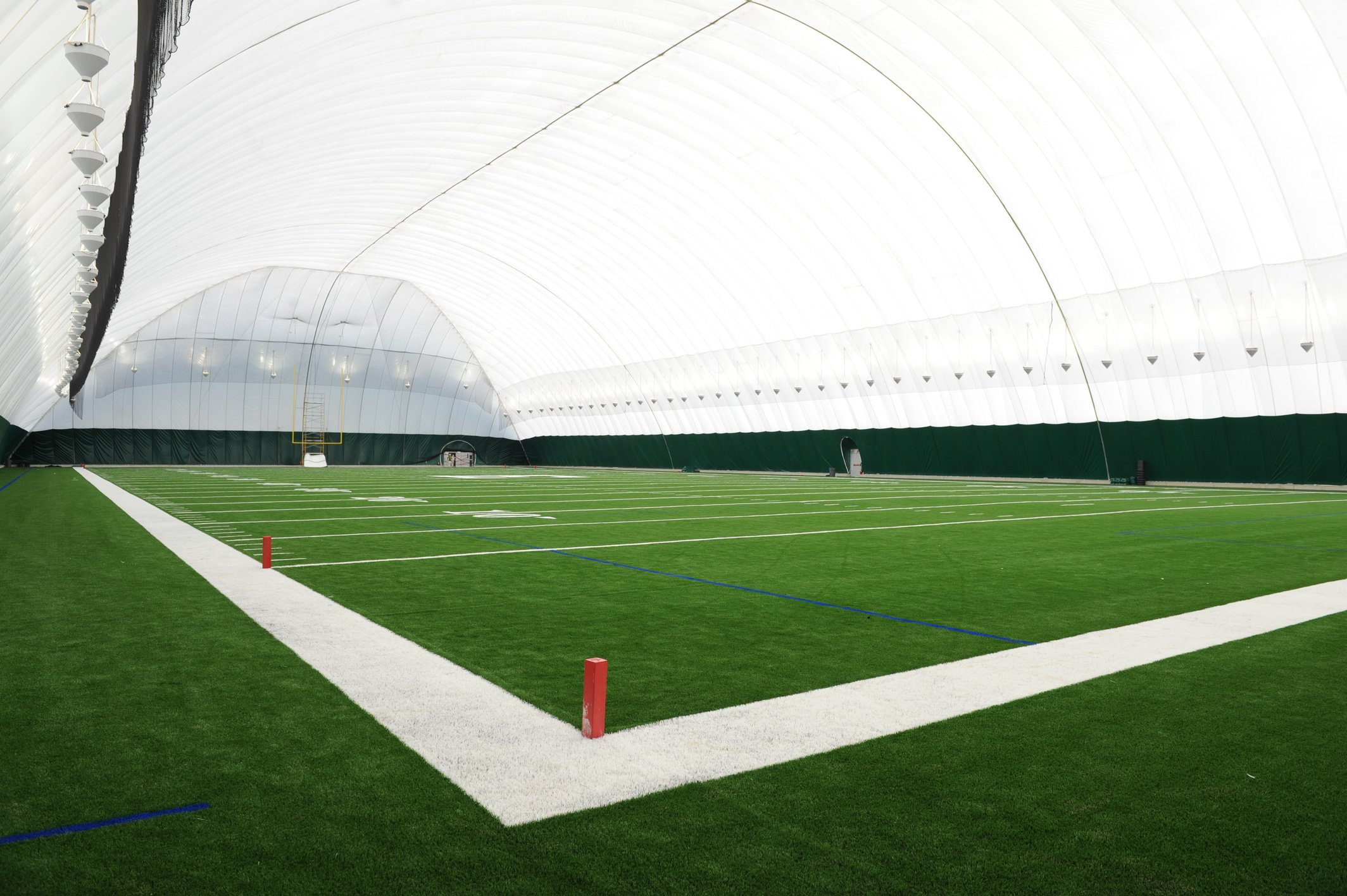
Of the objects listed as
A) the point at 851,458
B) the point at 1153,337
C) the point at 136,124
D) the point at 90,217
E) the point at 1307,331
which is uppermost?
the point at 1153,337

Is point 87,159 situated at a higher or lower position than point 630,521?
higher

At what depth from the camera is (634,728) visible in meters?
4.73

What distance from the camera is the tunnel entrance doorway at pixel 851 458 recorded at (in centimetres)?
4956

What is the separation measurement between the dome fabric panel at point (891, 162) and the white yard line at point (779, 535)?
11.3m

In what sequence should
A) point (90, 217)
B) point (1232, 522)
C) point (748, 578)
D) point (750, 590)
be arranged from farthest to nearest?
point (1232, 522) < point (90, 217) < point (748, 578) < point (750, 590)

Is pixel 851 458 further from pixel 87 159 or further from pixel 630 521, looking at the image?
pixel 87 159

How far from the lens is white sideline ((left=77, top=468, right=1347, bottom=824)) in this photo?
4047 mm

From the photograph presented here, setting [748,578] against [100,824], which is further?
[748,578]

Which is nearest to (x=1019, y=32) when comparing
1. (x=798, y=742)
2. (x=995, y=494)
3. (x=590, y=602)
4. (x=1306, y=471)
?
(x=995, y=494)

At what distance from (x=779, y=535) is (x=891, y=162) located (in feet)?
73.1

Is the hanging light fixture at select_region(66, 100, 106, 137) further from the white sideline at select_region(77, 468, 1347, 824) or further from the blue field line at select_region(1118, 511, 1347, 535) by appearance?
the blue field line at select_region(1118, 511, 1347, 535)

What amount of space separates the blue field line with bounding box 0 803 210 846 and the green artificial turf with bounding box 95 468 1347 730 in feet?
6.27

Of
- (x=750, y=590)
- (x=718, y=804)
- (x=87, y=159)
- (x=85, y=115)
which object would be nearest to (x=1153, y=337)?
(x=750, y=590)

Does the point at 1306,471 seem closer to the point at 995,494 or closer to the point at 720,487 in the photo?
the point at 995,494
